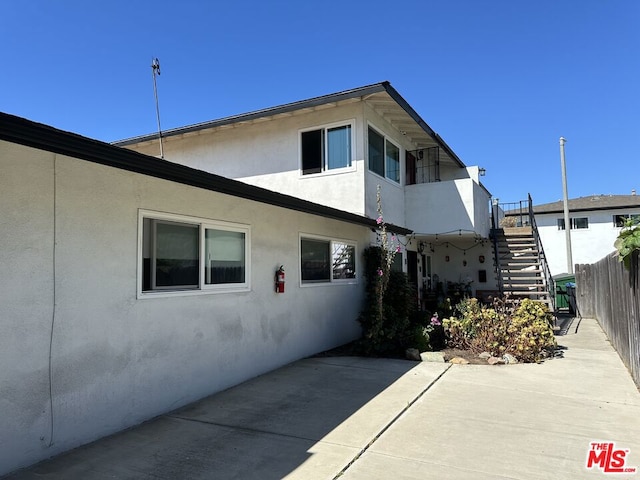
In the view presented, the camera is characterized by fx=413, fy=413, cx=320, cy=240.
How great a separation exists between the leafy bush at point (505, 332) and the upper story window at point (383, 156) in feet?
13.9

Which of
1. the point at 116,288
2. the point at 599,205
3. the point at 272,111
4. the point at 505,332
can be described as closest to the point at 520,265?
the point at 505,332

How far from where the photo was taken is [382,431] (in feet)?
14.7

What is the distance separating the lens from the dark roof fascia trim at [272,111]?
9.59m

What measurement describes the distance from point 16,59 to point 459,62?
37.1ft

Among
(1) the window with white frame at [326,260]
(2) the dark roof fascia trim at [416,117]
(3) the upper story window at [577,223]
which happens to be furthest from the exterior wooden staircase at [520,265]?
(3) the upper story window at [577,223]

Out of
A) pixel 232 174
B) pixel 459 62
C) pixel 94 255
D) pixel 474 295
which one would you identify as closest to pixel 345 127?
pixel 232 174

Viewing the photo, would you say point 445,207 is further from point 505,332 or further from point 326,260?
point 326,260

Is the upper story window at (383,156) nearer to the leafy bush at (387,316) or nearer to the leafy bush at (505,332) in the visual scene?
the leafy bush at (387,316)

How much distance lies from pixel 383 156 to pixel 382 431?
27.3 feet

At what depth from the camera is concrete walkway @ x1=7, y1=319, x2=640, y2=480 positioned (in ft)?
11.9

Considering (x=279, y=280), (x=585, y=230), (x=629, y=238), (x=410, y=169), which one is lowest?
(x=279, y=280)

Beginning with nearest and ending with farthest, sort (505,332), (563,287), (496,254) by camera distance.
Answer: (505,332), (496,254), (563,287)

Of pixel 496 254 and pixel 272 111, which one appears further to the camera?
pixel 496 254

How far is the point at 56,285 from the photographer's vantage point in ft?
12.8
